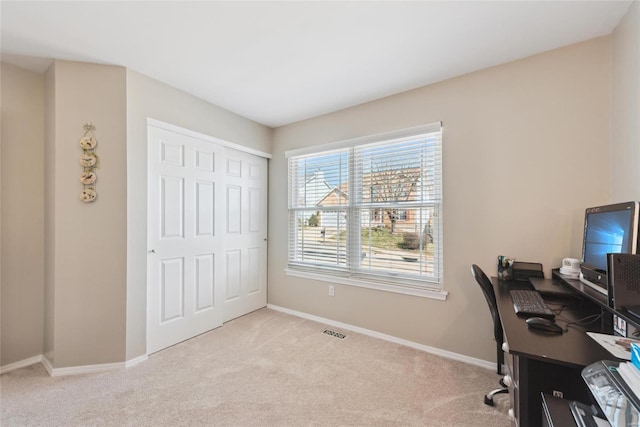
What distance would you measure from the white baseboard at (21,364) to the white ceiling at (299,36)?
2.59 m

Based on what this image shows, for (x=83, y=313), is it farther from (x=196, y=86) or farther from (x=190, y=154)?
(x=196, y=86)

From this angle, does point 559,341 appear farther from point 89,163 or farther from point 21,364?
point 21,364

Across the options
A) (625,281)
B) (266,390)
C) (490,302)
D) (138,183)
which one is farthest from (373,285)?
(138,183)

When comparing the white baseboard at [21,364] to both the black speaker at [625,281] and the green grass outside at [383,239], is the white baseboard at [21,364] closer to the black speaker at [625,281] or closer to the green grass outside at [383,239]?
the green grass outside at [383,239]

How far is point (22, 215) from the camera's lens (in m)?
2.32

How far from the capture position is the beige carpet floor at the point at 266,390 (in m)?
1.71

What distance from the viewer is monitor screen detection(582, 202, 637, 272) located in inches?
50.2

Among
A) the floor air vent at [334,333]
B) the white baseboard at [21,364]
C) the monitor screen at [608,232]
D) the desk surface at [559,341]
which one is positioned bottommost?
the floor air vent at [334,333]

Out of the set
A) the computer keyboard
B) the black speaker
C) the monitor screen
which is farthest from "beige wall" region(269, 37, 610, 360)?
the black speaker

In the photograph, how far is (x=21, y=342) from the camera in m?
2.32

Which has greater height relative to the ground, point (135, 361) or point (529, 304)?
point (529, 304)

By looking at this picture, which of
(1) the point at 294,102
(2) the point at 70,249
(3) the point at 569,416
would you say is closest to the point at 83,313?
(2) the point at 70,249

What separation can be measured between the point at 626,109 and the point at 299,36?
221 centimetres

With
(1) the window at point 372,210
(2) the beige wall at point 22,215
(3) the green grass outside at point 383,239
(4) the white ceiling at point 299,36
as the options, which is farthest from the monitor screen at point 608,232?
(2) the beige wall at point 22,215
